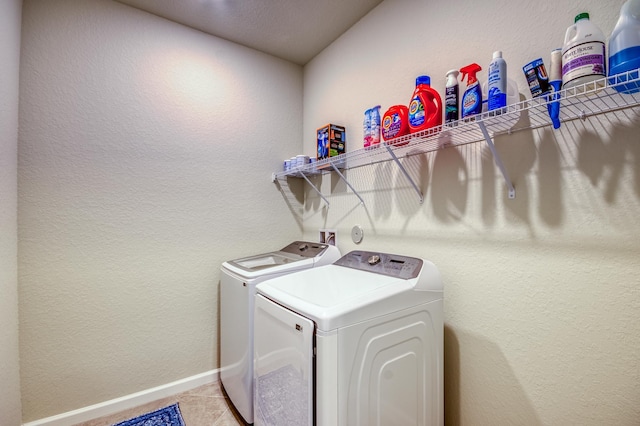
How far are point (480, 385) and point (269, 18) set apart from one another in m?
2.54

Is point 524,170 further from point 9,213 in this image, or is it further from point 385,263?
point 9,213

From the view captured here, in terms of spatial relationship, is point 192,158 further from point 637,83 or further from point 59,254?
point 637,83

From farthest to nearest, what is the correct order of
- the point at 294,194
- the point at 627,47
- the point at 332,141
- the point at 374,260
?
1. the point at 294,194
2. the point at 332,141
3. the point at 374,260
4. the point at 627,47

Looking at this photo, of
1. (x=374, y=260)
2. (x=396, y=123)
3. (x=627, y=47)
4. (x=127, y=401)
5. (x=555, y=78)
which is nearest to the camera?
(x=627, y=47)

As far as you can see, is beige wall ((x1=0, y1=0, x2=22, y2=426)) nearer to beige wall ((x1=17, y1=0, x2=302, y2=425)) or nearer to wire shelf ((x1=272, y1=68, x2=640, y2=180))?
beige wall ((x1=17, y1=0, x2=302, y2=425))

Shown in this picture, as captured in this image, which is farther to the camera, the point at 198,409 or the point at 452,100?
the point at 198,409

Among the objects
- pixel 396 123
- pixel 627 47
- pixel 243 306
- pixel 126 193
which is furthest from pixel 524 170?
pixel 126 193

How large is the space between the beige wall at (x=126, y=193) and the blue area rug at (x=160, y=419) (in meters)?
0.21

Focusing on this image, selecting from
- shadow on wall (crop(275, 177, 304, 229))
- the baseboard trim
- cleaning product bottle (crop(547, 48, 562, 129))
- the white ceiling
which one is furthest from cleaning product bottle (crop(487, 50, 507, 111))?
the baseboard trim

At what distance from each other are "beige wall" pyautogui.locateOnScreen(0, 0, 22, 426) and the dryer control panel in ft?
5.60

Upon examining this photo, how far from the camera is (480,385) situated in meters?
1.30

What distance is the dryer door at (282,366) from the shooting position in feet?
3.40

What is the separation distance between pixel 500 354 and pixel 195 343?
197cm

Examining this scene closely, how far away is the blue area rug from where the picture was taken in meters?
1.72
